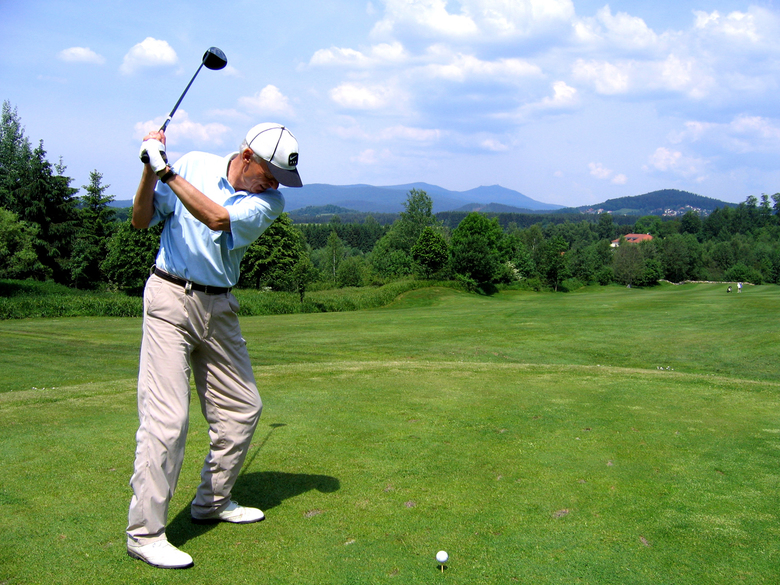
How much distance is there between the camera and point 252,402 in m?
4.89

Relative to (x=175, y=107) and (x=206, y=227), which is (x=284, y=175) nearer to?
(x=206, y=227)

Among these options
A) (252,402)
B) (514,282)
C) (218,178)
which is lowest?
(514,282)

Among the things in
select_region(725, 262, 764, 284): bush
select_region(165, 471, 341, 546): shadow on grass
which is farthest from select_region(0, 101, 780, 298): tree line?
select_region(165, 471, 341, 546): shadow on grass

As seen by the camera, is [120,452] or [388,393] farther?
[388,393]

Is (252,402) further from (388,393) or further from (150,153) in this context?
(388,393)

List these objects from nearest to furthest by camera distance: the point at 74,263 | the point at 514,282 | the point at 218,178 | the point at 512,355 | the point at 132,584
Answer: the point at 132,584
the point at 218,178
the point at 512,355
the point at 74,263
the point at 514,282

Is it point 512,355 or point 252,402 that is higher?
point 252,402

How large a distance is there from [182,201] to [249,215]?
0.47m

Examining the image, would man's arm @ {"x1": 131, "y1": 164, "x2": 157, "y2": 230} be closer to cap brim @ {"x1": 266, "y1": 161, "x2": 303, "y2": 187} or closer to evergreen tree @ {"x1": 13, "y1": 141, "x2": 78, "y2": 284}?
cap brim @ {"x1": 266, "y1": 161, "x2": 303, "y2": 187}

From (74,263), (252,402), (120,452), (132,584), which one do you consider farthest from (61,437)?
(74,263)

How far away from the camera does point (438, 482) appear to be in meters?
5.57

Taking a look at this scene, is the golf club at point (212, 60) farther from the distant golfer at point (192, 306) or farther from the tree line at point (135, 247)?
the tree line at point (135, 247)

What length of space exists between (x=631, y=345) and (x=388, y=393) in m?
15.4

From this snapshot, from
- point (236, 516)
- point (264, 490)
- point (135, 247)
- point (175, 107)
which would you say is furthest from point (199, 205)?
point (135, 247)
